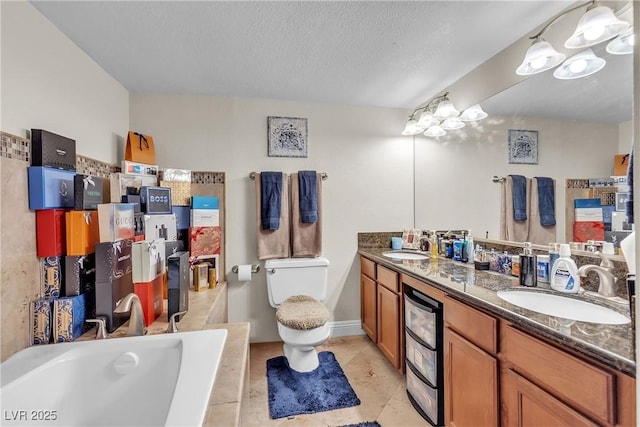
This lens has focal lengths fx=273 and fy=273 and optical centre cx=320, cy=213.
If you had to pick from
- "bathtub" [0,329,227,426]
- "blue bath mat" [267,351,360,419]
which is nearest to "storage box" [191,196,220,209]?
"bathtub" [0,329,227,426]

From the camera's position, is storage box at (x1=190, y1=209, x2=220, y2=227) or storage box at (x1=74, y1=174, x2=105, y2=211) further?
storage box at (x1=190, y1=209, x2=220, y2=227)

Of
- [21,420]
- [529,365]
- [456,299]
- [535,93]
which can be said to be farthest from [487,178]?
[21,420]

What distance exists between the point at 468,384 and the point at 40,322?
1.98 meters

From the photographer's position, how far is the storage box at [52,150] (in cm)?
129

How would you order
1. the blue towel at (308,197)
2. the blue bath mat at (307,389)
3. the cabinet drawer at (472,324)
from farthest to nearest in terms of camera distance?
the blue towel at (308,197)
the blue bath mat at (307,389)
the cabinet drawer at (472,324)

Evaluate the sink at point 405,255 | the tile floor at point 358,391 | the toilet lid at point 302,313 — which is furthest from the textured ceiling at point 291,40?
the tile floor at point 358,391

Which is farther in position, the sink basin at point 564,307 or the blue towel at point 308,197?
the blue towel at point 308,197

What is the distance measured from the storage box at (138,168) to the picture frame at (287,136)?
93cm

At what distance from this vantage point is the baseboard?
8.51 feet

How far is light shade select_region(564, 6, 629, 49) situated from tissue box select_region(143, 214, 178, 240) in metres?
2.53

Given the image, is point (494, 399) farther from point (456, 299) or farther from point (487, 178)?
point (487, 178)

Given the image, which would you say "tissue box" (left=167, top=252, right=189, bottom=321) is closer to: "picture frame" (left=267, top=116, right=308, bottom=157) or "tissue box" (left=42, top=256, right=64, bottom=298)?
"tissue box" (left=42, top=256, right=64, bottom=298)

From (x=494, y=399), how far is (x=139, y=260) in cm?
178

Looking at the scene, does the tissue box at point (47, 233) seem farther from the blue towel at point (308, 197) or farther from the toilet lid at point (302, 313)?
the blue towel at point (308, 197)
